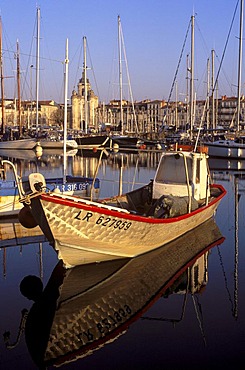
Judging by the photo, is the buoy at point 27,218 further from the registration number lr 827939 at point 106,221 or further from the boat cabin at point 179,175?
the boat cabin at point 179,175

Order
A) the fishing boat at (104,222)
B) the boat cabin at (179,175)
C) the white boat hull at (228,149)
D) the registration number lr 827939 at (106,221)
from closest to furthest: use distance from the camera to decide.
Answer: the fishing boat at (104,222) → the registration number lr 827939 at (106,221) → the boat cabin at (179,175) → the white boat hull at (228,149)

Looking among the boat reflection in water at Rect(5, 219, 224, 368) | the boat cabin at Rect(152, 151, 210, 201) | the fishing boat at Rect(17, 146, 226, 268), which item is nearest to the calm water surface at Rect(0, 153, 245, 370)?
the boat reflection in water at Rect(5, 219, 224, 368)

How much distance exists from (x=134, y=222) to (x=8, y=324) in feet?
13.7

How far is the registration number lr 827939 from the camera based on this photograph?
1127 cm

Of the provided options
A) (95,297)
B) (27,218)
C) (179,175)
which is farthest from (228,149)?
(95,297)

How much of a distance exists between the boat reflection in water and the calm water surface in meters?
0.02

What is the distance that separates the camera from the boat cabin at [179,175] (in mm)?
16125

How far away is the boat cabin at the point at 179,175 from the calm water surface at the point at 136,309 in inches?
80.6

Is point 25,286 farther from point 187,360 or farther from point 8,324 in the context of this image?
point 187,360

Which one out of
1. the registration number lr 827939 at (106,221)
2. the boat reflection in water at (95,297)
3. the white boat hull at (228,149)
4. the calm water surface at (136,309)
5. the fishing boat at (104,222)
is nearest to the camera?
the calm water surface at (136,309)

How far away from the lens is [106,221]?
11.6 meters

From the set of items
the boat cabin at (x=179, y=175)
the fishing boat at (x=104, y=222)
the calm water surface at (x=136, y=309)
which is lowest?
the calm water surface at (x=136, y=309)

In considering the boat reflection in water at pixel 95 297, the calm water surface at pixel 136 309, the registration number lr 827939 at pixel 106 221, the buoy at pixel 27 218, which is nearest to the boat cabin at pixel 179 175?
the calm water surface at pixel 136 309

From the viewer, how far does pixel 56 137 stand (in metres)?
68.2
